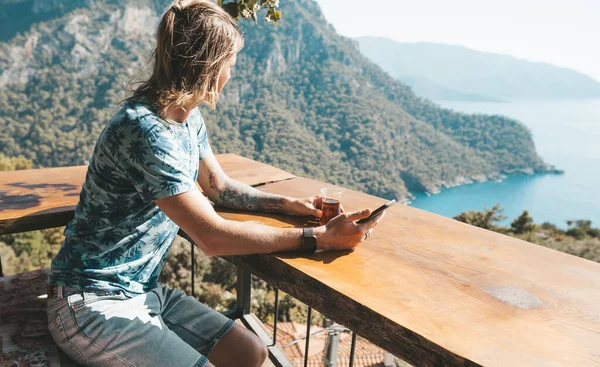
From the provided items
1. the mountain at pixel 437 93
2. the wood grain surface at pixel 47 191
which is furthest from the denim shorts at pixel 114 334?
the mountain at pixel 437 93

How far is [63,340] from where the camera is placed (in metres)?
1.02

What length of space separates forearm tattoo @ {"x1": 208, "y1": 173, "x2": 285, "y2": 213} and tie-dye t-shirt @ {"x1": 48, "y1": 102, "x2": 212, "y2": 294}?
261 millimetres

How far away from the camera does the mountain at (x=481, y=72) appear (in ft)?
387

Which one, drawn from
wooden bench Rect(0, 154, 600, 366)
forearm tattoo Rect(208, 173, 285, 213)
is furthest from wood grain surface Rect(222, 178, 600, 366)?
forearm tattoo Rect(208, 173, 285, 213)

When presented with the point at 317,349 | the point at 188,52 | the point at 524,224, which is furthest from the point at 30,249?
the point at 524,224

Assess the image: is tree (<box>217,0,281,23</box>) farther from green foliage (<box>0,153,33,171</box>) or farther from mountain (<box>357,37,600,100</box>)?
mountain (<box>357,37,600,100</box>)

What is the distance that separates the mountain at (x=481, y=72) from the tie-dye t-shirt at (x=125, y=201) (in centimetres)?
12750

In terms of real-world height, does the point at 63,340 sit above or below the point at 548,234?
above

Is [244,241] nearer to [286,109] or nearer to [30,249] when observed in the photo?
[30,249]

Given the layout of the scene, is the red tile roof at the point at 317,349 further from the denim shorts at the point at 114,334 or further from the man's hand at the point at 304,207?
the denim shorts at the point at 114,334

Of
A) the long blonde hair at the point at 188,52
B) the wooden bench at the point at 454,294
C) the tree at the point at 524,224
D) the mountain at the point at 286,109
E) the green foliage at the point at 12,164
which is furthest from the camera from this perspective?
the mountain at the point at 286,109

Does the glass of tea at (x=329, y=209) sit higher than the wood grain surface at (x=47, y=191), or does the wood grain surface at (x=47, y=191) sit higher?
the glass of tea at (x=329, y=209)

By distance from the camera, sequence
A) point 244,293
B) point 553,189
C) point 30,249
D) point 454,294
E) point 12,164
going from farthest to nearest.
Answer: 1. point 553,189
2. point 12,164
3. point 30,249
4. point 244,293
5. point 454,294

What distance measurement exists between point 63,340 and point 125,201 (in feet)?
1.23
